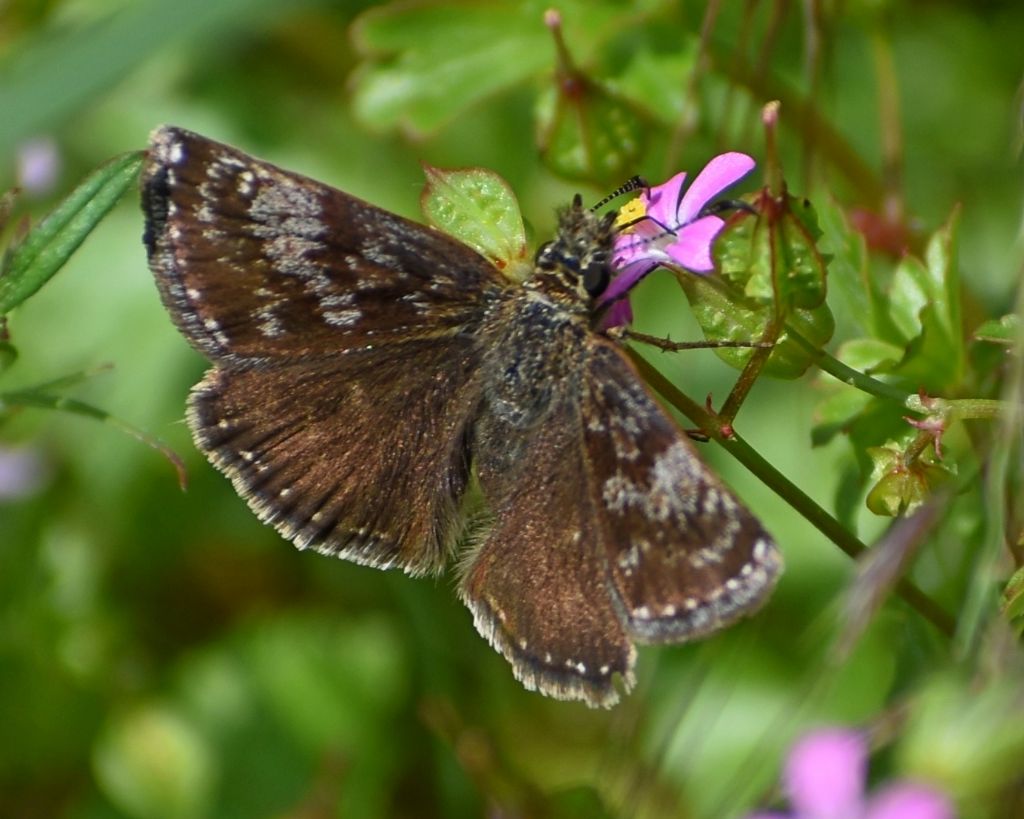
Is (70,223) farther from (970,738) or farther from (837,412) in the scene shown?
(970,738)

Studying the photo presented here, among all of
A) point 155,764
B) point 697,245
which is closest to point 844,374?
point 697,245

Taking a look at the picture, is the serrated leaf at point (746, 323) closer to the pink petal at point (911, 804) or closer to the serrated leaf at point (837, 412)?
the serrated leaf at point (837, 412)

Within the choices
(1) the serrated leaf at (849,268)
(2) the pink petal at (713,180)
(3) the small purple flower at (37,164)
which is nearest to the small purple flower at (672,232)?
(2) the pink petal at (713,180)

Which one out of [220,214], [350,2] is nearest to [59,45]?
[220,214]

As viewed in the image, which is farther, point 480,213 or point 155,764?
point 155,764

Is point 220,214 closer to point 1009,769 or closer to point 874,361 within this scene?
point 874,361

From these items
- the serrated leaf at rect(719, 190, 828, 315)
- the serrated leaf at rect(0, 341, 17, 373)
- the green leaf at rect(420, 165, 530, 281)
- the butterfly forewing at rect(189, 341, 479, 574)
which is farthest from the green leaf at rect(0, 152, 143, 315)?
the serrated leaf at rect(719, 190, 828, 315)
